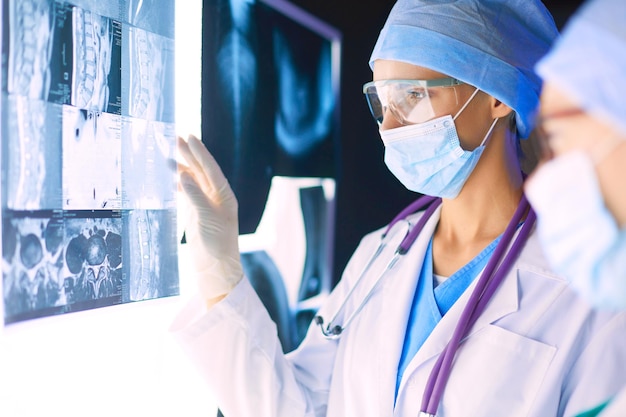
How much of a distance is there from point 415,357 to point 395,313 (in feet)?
0.39

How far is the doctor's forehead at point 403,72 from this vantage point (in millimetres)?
1202

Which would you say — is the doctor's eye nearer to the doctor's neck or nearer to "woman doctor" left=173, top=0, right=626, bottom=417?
"woman doctor" left=173, top=0, right=626, bottom=417

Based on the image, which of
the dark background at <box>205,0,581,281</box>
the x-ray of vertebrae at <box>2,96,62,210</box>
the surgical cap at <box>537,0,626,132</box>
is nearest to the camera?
the surgical cap at <box>537,0,626,132</box>

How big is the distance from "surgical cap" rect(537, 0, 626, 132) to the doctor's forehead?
0.54 metres

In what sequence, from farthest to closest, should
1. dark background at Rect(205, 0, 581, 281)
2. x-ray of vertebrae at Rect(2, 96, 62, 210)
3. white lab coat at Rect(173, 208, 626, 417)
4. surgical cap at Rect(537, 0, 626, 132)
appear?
dark background at Rect(205, 0, 581, 281) < white lab coat at Rect(173, 208, 626, 417) < x-ray of vertebrae at Rect(2, 96, 62, 210) < surgical cap at Rect(537, 0, 626, 132)

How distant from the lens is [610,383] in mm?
988

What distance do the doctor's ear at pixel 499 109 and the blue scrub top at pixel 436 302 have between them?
25cm

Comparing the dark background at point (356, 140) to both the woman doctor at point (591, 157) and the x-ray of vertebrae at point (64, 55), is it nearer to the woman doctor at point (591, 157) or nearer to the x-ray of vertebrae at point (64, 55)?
the x-ray of vertebrae at point (64, 55)

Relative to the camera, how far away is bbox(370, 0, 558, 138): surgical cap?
119 centimetres

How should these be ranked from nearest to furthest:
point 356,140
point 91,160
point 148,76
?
1. point 91,160
2. point 148,76
3. point 356,140

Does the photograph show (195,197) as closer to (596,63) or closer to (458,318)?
(458,318)

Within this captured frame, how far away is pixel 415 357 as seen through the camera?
1150 millimetres

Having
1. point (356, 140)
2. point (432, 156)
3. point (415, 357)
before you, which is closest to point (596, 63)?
point (432, 156)

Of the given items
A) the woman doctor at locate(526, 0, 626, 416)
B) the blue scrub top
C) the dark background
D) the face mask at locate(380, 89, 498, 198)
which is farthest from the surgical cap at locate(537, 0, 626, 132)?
the dark background
